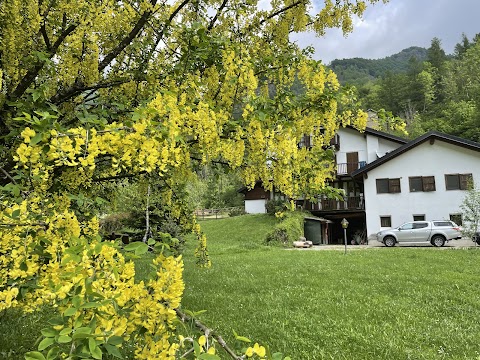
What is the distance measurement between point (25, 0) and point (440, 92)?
74359 mm

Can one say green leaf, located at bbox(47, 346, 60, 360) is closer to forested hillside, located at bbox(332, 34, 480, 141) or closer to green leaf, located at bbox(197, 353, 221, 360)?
green leaf, located at bbox(197, 353, 221, 360)

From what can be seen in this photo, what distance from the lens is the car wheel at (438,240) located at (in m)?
19.4

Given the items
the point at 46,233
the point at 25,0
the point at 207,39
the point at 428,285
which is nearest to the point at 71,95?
the point at 25,0

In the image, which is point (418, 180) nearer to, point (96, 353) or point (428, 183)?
point (428, 183)

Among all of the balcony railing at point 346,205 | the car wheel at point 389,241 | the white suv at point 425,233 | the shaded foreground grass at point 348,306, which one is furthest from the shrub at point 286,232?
the shaded foreground grass at point 348,306

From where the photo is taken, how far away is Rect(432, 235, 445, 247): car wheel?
19384 millimetres

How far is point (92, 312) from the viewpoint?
156cm

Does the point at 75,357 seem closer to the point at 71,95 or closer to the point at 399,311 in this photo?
the point at 71,95

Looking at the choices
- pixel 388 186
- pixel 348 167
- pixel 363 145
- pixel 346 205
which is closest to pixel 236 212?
pixel 346 205

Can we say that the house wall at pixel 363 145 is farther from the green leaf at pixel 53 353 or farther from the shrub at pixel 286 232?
the green leaf at pixel 53 353

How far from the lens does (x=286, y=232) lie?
2255 centimetres


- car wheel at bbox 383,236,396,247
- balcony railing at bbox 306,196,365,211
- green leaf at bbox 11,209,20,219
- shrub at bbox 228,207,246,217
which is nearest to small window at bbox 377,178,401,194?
balcony railing at bbox 306,196,365,211

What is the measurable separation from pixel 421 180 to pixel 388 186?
2019 millimetres

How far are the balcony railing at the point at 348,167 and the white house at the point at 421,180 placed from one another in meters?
3.22
